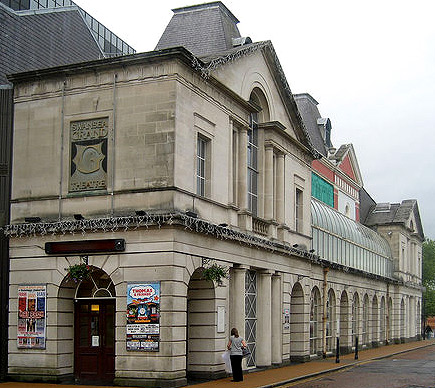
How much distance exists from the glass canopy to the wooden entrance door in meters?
16.1

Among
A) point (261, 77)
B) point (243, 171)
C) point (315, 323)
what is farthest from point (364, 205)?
point (243, 171)

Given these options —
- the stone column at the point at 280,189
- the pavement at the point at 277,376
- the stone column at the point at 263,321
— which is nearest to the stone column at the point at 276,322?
the pavement at the point at 277,376

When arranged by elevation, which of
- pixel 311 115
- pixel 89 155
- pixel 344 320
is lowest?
pixel 344 320

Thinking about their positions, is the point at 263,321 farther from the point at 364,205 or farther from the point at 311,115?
the point at 364,205

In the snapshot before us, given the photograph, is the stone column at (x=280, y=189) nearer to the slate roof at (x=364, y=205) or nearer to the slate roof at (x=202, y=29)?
the slate roof at (x=202, y=29)

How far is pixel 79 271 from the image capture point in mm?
21641

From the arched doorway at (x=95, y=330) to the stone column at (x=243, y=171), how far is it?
566cm

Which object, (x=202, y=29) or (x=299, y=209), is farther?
(x=299, y=209)

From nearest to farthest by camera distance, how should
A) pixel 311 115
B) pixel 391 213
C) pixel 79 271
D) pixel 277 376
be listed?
pixel 79 271 → pixel 277 376 → pixel 311 115 → pixel 391 213

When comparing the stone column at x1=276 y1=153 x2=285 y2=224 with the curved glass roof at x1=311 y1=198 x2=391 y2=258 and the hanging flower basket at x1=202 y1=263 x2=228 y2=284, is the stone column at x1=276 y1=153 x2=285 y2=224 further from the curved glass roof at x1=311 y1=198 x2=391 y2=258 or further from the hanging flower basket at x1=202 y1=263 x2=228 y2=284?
the hanging flower basket at x1=202 y1=263 x2=228 y2=284

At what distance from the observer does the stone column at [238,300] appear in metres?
25.4

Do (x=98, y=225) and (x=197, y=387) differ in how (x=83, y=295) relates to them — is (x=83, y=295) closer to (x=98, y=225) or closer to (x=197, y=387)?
(x=98, y=225)

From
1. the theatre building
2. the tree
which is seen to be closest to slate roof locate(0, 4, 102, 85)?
the theatre building

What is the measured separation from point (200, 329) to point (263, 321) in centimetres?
542
